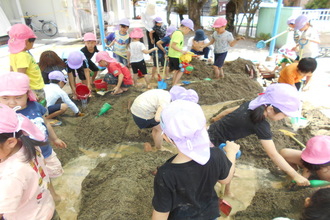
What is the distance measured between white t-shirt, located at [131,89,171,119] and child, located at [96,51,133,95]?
1.63 m

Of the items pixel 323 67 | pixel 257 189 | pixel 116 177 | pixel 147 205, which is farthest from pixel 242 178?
pixel 323 67

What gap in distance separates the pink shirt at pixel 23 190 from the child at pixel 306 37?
4.99 meters

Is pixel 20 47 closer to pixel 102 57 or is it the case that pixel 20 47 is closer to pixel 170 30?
pixel 102 57

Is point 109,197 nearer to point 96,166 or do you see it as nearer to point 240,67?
point 96,166

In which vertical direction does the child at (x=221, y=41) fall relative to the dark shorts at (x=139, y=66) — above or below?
above

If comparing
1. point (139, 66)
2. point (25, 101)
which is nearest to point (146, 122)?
point (25, 101)

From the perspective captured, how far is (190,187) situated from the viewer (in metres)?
1.20

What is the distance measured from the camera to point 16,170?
4.05 feet

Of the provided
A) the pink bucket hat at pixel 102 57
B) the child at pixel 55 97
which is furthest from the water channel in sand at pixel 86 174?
the pink bucket hat at pixel 102 57

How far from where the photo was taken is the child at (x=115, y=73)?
4.28 m

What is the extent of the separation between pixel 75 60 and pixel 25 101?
251 cm

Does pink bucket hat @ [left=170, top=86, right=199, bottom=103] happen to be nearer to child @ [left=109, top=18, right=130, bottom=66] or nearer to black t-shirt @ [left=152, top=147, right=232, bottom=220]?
black t-shirt @ [left=152, top=147, right=232, bottom=220]

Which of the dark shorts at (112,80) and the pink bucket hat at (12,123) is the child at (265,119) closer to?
the pink bucket hat at (12,123)

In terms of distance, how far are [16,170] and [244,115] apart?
1748 millimetres
